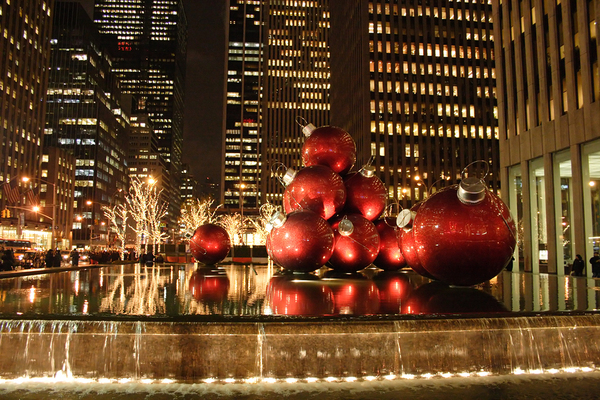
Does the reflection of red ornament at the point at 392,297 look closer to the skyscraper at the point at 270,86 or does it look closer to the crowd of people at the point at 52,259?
the crowd of people at the point at 52,259

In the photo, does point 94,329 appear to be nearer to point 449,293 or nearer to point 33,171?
point 449,293

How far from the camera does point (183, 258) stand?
37.8m

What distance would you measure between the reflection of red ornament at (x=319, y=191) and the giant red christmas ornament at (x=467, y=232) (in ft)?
12.3

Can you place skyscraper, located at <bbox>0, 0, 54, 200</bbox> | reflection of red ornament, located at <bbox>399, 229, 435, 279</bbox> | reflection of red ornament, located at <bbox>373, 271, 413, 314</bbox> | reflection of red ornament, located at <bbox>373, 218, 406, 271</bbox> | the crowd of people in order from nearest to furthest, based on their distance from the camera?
reflection of red ornament, located at <bbox>373, 271, 413, 314</bbox>, reflection of red ornament, located at <bbox>399, 229, 435, 279</bbox>, reflection of red ornament, located at <bbox>373, 218, 406, 271</bbox>, the crowd of people, skyscraper, located at <bbox>0, 0, 54, 200</bbox>

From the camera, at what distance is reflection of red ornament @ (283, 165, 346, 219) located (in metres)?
11.5

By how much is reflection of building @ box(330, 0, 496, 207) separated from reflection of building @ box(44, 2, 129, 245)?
249 feet

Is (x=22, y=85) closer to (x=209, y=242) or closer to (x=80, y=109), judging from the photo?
(x=80, y=109)

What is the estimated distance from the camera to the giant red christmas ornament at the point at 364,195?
40.4 ft

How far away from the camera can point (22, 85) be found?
8606 centimetres

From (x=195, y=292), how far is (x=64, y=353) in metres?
3.82

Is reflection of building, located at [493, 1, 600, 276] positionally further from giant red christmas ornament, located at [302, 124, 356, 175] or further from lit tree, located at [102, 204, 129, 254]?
lit tree, located at [102, 204, 129, 254]

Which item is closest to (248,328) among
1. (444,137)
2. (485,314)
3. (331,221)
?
(485,314)

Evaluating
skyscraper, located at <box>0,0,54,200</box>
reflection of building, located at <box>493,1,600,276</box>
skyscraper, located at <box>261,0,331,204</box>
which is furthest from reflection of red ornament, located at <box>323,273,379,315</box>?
Result: skyscraper, located at <box>261,0,331,204</box>

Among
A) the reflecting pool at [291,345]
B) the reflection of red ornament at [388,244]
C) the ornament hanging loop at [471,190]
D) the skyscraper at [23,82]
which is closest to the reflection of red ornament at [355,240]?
the reflection of red ornament at [388,244]
